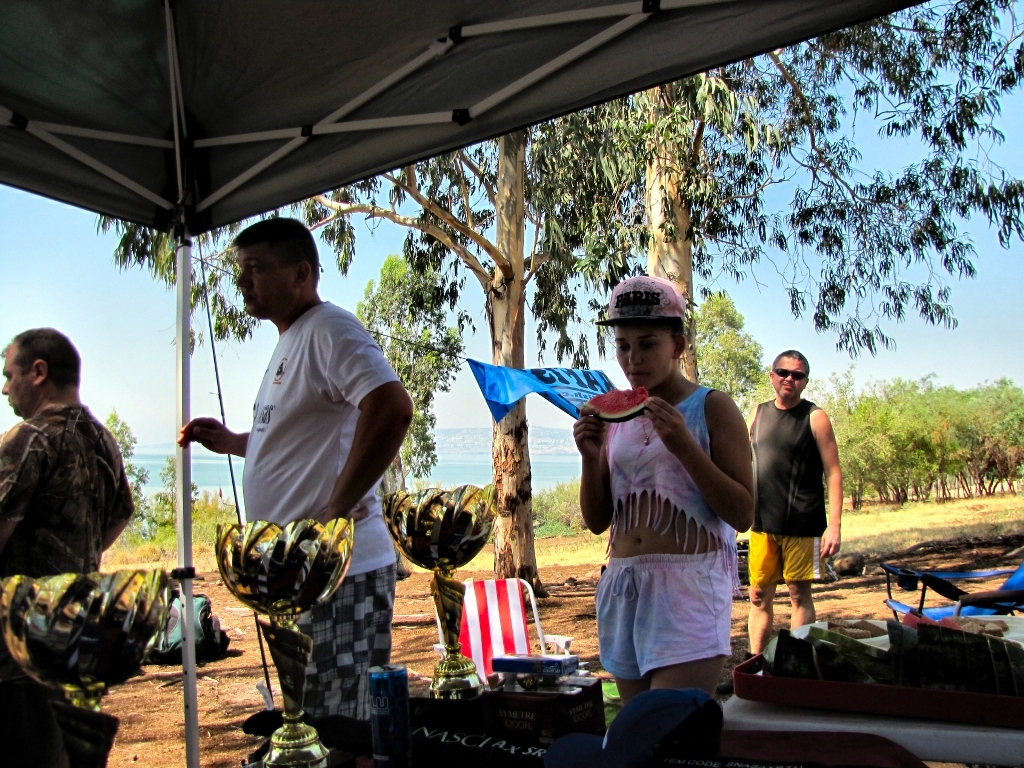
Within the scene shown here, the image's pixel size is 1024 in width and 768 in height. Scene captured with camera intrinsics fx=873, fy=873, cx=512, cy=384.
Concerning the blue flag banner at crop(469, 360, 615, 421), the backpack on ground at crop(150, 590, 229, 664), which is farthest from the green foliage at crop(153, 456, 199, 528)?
the blue flag banner at crop(469, 360, 615, 421)

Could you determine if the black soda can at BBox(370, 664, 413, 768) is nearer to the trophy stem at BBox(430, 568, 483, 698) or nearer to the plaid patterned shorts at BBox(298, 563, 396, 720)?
the trophy stem at BBox(430, 568, 483, 698)

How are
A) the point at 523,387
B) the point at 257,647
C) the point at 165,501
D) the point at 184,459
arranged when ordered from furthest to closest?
the point at 165,501, the point at 257,647, the point at 523,387, the point at 184,459

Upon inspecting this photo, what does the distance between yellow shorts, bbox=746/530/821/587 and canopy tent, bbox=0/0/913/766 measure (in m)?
3.04

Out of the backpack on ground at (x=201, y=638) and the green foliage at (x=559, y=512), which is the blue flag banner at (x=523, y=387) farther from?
the green foliage at (x=559, y=512)

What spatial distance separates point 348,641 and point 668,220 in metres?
8.69

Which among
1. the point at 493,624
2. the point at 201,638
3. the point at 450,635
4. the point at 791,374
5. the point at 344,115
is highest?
the point at 344,115

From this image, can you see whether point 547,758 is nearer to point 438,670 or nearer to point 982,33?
point 438,670

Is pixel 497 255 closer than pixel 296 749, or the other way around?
pixel 296 749

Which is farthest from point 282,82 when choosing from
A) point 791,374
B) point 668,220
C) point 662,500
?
point 668,220

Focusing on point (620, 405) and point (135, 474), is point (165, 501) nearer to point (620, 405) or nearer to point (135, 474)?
point (135, 474)

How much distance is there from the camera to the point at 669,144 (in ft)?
33.3

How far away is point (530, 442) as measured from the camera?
12867 mm

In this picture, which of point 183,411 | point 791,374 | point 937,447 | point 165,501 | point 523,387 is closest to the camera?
point 183,411

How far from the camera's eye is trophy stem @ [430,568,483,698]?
66.5 inches
